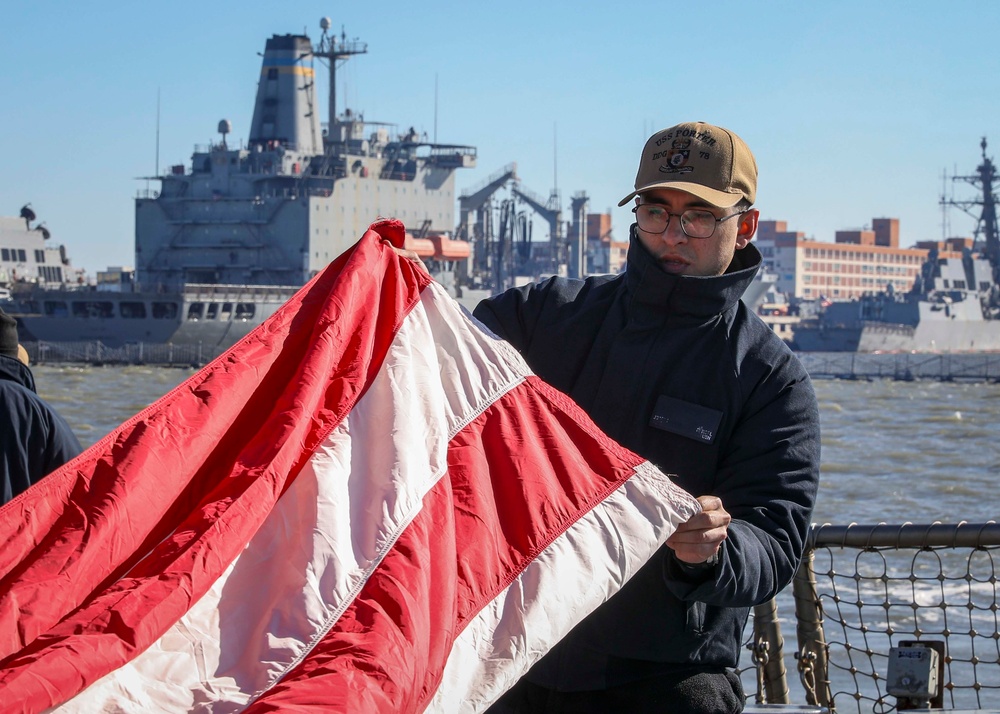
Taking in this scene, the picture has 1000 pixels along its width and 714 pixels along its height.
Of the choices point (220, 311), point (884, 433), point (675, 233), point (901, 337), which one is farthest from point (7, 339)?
point (901, 337)

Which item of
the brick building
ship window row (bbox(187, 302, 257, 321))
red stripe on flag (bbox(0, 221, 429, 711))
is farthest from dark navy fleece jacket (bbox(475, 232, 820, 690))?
the brick building

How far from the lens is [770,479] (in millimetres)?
2227

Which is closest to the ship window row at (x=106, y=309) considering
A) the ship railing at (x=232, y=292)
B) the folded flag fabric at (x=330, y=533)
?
the ship railing at (x=232, y=292)

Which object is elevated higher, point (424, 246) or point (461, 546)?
point (424, 246)

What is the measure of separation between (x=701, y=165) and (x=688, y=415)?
0.46m

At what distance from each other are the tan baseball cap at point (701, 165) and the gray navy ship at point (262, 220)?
43.1 meters

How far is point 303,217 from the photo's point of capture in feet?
156

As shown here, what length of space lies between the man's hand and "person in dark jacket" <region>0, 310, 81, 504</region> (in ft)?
5.67

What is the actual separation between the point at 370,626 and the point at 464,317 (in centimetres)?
72

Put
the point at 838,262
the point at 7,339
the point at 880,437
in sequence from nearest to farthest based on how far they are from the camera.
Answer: the point at 7,339, the point at 880,437, the point at 838,262

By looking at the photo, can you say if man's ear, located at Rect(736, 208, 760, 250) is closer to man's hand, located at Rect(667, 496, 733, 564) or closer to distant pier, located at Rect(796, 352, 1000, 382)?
man's hand, located at Rect(667, 496, 733, 564)

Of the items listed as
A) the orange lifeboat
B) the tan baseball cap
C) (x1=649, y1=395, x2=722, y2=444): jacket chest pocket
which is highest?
the orange lifeboat

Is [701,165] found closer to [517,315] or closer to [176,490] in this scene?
[517,315]

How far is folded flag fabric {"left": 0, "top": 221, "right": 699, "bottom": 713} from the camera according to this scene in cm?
189
